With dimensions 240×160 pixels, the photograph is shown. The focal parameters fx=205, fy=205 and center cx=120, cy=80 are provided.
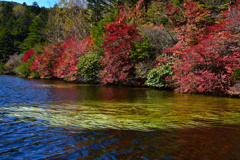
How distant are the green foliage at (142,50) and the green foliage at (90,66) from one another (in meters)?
4.64

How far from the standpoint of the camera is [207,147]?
386cm

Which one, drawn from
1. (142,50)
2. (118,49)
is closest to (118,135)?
(142,50)

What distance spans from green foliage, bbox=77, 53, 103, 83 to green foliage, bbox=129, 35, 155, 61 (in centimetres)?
464

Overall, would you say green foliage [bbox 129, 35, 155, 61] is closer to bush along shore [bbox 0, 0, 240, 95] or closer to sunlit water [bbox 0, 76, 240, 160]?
bush along shore [bbox 0, 0, 240, 95]

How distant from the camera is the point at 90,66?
2095 cm

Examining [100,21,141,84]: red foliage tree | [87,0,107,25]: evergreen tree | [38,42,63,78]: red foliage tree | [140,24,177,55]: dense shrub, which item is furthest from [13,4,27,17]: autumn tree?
[140,24,177,55]: dense shrub

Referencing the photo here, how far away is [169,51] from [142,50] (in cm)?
343

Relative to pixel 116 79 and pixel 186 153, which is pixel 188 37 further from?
pixel 186 153

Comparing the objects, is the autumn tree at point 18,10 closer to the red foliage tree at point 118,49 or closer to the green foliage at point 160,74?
the red foliage tree at point 118,49

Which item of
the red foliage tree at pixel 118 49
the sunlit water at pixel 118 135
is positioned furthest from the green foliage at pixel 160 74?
the sunlit water at pixel 118 135

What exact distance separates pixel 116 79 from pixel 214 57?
353 inches

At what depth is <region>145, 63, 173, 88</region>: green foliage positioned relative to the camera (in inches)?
585

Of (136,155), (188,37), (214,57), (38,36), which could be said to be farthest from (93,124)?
(38,36)

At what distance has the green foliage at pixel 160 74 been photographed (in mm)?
14867
